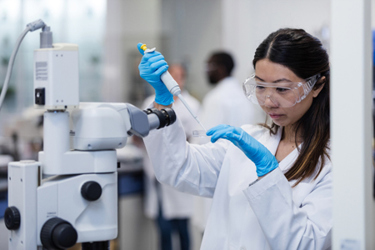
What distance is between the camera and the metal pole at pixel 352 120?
726mm

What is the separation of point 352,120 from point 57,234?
1.93 feet

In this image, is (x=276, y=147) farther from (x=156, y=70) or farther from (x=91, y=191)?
Result: (x=91, y=191)

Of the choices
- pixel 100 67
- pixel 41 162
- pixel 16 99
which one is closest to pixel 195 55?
pixel 100 67

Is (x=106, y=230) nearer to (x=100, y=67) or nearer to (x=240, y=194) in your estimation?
(x=240, y=194)

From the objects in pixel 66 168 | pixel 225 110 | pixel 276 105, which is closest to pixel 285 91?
pixel 276 105

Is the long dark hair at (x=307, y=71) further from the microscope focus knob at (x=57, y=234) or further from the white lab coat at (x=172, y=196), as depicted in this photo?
the white lab coat at (x=172, y=196)

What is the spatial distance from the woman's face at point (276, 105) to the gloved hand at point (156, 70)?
0.26 meters

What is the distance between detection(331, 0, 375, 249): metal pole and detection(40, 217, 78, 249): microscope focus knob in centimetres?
50

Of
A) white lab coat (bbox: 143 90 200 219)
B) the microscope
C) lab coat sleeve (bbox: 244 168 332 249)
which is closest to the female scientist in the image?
lab coat sleeve (bbox: 244 168 332 249)

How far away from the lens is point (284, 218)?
109cm

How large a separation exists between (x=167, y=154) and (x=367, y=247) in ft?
2.23

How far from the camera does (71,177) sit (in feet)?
3.16

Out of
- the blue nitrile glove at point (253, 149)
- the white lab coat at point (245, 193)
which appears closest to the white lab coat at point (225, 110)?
the white lab coat at point (245, 193)

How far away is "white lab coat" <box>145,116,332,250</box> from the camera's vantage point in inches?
43.3
